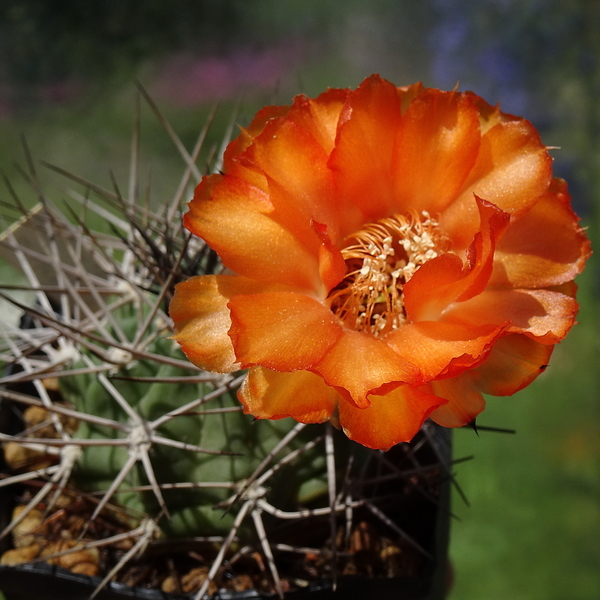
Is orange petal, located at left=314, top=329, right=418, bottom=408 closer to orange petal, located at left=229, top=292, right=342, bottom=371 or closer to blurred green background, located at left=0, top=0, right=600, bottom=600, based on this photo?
orange petal, located at left=229, top=292, right=342, bottom=371

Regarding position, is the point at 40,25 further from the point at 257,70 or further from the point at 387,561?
the point at 387,561

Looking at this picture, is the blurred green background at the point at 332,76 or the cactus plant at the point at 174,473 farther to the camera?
the blurred green background at the point at 332,76

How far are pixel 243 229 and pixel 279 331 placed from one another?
Answer: 7cm

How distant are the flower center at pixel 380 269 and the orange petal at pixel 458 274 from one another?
41 millimetres

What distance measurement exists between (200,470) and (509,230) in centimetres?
26

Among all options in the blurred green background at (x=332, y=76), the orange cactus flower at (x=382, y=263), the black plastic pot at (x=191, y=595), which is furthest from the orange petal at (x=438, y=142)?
the blurred green background at (x=332, y=76)

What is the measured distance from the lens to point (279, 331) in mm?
342

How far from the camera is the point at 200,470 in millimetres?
481

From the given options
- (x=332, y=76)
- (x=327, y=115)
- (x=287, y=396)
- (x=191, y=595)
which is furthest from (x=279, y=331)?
(x=332, y=76)

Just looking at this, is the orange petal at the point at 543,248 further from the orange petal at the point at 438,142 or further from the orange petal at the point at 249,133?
the orange petal at the point at 249,133

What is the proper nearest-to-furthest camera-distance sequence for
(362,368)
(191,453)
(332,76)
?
(362,368) < (191,453) < (332,76)

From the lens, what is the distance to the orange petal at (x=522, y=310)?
1.20 feet

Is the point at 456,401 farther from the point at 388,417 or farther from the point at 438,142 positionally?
the point at 438,142

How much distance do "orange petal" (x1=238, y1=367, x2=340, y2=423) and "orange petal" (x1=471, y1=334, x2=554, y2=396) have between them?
80 millimetres
